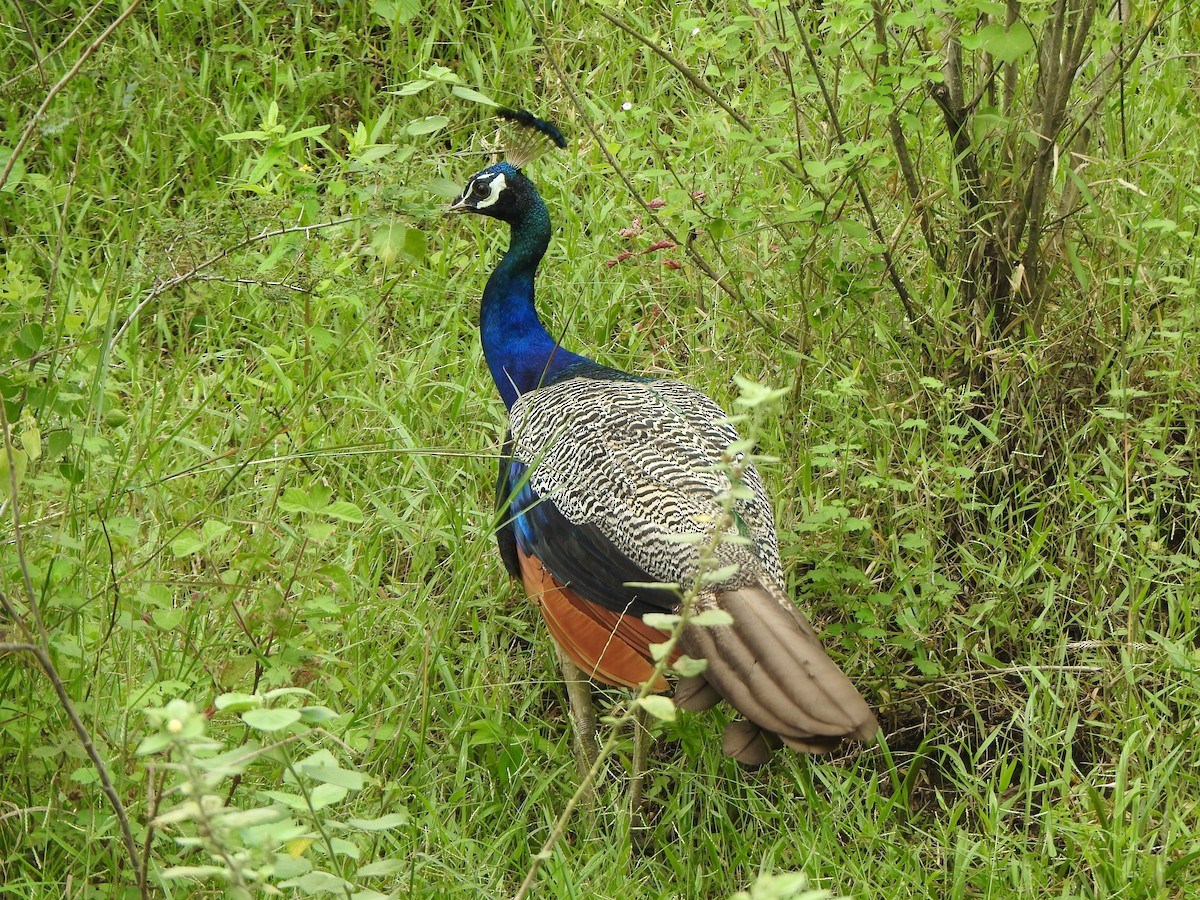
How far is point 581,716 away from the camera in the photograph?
3.54 meters

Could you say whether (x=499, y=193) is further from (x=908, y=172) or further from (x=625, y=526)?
(x=625, y=526)

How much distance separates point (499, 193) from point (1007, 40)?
1.58m

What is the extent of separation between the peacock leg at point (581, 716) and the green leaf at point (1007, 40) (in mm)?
1757

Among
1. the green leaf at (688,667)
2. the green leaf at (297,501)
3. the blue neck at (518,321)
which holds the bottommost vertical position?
the blue neck at (518,321)

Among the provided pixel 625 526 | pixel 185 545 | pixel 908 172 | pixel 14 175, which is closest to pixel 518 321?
pixel 625 526

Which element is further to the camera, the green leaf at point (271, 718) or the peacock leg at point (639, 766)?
the peacock leg at point (639, 766)

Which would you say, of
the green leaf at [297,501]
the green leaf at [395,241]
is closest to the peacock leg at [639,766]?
the green leaf at [297,501]

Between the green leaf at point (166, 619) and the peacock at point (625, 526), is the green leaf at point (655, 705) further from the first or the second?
the green leaf at point (166, 619)

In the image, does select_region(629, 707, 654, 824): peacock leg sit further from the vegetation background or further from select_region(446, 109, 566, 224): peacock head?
select_region(446, 109, 566, 224): peacock head

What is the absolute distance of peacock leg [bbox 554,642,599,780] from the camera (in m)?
3.51

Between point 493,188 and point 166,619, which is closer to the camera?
point 166,619

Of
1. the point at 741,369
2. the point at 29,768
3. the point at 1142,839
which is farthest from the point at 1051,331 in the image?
the point at 29,768

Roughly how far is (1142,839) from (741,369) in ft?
5.82

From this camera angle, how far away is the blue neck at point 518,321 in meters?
4.05
